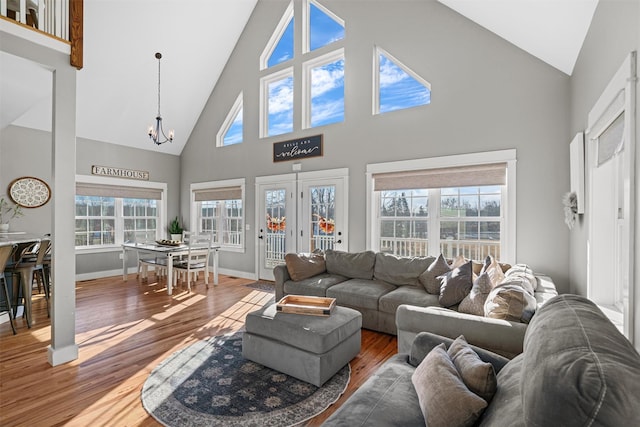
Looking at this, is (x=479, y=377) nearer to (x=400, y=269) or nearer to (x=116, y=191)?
(x=400, y=269)

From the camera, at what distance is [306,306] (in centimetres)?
277

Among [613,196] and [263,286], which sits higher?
[613,196]

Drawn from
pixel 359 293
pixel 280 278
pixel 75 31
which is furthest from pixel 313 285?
pixel 75 31

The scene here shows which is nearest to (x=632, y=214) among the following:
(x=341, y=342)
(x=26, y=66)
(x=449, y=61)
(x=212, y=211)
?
(x=341, y=342)

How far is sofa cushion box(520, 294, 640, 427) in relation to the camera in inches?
25.9

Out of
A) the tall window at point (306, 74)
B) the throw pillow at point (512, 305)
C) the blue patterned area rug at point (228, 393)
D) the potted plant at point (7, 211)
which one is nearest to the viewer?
the blue patterned area rug at point (228, 393)

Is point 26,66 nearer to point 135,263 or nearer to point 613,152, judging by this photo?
point 613,152

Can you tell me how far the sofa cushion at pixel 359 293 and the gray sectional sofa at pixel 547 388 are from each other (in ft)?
6.06

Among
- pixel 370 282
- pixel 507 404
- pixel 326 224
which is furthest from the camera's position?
pixel 326 224

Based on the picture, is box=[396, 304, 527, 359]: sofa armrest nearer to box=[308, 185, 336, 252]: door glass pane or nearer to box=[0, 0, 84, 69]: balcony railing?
box=[308, 185, 336, 252]: door glass pane

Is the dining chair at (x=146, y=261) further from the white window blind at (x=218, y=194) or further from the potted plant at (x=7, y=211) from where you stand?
the potted plant at (x=7, y=211)

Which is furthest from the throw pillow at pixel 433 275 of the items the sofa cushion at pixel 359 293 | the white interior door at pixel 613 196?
the white interior door at pixel 613 196

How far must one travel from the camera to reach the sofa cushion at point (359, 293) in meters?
3.53

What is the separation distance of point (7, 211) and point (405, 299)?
6.49 metres
